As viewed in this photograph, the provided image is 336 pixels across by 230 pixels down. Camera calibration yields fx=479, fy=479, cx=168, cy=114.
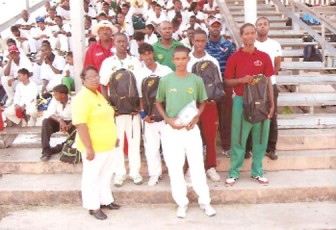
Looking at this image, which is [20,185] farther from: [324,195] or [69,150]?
[324,195]

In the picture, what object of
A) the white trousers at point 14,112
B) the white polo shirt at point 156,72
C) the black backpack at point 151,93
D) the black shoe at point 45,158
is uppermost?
the white polo shirt at point 156,72

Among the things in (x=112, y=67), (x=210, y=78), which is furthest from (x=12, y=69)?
(x=210, y=78)

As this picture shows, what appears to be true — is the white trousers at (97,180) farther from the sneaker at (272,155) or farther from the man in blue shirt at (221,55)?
the sneaker at (272,155)

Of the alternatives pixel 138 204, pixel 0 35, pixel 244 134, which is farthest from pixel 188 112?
pixel 0 35

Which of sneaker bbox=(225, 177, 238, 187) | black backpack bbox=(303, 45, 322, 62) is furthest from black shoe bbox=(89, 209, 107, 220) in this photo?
black backpack bbox=(303, 45, 322, 62)

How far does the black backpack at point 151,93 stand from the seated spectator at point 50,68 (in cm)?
374

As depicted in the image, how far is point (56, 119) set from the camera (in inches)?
257

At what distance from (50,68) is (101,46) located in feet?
11.6

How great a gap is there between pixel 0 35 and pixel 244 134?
9179mm

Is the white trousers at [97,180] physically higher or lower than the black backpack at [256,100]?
lower

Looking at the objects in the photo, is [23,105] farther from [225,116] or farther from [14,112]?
[225,116]

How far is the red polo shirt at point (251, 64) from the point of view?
5.66 m

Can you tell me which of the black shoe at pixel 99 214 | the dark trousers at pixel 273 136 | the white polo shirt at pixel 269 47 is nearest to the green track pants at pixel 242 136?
the dark trousers at pixel 273 136

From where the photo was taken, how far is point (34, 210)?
19.3 ft
